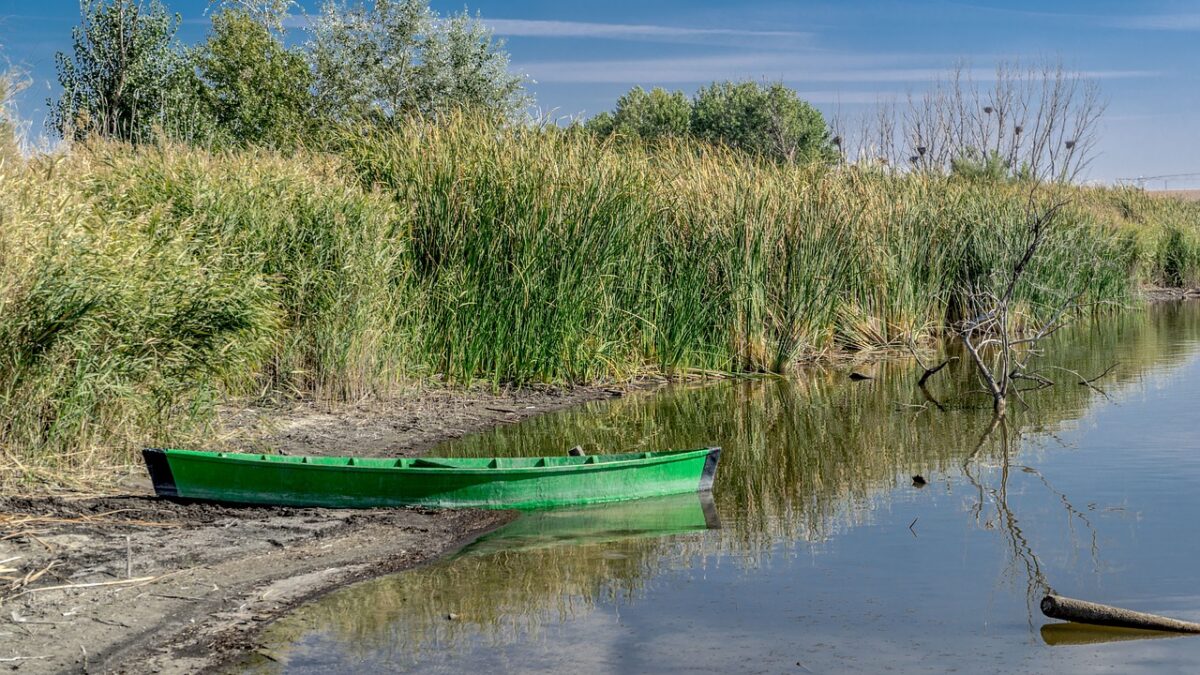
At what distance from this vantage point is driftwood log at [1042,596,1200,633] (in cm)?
586

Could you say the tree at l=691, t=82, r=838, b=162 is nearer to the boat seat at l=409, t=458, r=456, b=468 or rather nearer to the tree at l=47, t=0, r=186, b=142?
the tree at l=47, t=0, r=186, b=142

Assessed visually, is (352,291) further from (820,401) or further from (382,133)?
(820,401)

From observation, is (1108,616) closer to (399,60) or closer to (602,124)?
(399,60)

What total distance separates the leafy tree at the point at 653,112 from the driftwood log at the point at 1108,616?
183 feet

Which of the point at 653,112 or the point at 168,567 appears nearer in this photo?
the point at 168,567

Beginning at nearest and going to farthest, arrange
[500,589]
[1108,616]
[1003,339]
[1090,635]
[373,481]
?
[1108,616]
[1090,635]
[500,589]
[373,481]
[1003,339]

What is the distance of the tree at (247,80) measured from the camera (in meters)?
33.7

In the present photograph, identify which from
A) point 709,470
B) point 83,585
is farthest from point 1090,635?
point 83,585

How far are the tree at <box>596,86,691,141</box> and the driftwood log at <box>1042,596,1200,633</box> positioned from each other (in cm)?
5573

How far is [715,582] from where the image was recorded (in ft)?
22.9

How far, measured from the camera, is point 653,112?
6662 centimetres

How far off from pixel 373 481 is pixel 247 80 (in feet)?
90.9


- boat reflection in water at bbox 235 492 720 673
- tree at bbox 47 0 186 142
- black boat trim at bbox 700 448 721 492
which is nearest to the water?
boat reflection in water at bbox 235 492 720 673

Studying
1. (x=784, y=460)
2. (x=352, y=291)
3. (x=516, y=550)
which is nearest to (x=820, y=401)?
(x=784, y=460)
